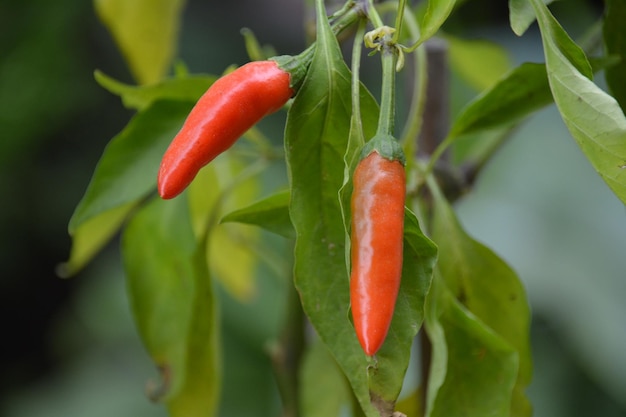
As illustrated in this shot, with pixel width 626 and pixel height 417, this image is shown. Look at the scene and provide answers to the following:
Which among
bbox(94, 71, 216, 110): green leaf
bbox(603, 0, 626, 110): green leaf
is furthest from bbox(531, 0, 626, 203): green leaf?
bbox(94, 71, 216, 110): green leaf

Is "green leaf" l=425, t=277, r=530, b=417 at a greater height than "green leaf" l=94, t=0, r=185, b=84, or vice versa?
"green leaf" l=94, t=0, r=185, b=84

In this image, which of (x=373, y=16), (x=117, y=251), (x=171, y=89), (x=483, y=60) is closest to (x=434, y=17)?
(x=373, y=16)

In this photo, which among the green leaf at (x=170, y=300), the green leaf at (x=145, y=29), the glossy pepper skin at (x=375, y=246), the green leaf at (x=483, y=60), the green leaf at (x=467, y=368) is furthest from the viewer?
the green leaf at (x=483, y=60)

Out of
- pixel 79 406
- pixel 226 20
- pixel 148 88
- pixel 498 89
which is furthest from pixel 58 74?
pixel 498 89

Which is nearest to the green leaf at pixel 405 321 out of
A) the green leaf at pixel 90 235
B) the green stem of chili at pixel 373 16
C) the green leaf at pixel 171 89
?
the green stem of chili at pixel 373 16

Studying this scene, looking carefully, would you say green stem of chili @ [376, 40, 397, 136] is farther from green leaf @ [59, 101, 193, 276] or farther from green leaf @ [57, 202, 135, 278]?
green leaf @ [57, 202, 135, 278]

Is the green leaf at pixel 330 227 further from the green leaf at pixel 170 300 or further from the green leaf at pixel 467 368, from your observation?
the green leaf at pixel 170 300

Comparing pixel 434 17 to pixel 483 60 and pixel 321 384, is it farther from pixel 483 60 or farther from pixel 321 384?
pixel 483 60
